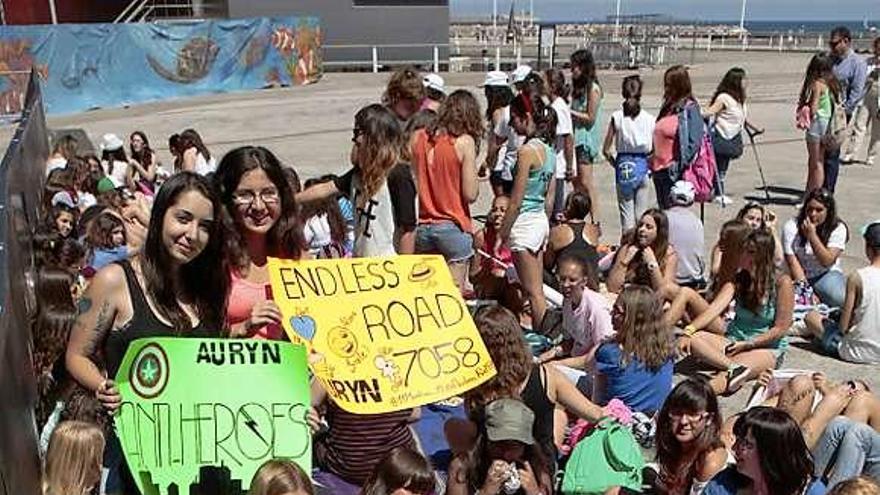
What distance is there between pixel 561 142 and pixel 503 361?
4936 mm

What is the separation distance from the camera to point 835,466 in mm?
4262

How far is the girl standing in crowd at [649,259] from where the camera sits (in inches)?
258

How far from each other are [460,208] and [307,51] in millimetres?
27788

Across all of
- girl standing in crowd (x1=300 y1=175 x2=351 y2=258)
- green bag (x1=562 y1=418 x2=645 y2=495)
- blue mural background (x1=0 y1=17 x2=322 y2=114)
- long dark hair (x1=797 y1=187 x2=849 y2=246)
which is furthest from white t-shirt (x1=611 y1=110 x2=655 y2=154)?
blue mural background (x1=0 y1=17 x2=322 y2=114)

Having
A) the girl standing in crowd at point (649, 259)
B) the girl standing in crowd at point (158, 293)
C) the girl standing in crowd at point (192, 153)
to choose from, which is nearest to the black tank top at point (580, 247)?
the girl standing in crowd at point (649, 259)

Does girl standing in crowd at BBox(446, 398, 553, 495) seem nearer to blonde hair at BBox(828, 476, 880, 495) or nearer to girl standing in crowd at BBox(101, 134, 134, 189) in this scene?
blonde hair at BBox(828, 476, 880, 495)

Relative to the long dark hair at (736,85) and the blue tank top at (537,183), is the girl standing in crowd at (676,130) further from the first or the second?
the blue tank top at (537,183)

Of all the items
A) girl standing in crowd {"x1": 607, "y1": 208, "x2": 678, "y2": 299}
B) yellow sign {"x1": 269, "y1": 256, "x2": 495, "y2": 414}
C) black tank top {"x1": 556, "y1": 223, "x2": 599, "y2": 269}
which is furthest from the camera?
black tank top {"x1": 556, "y1": 223, "x2": 599, "y2": 269}

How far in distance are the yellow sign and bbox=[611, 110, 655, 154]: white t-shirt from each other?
4.79m

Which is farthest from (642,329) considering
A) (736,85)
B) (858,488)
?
(736,85)

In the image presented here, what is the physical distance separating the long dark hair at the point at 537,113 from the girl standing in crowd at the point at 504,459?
281 centimetres

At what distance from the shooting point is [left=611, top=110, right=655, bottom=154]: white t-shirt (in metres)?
8.41

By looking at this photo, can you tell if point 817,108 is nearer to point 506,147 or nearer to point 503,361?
Result: point 506,147

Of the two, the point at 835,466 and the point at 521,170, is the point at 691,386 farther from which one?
the point at 521,170
